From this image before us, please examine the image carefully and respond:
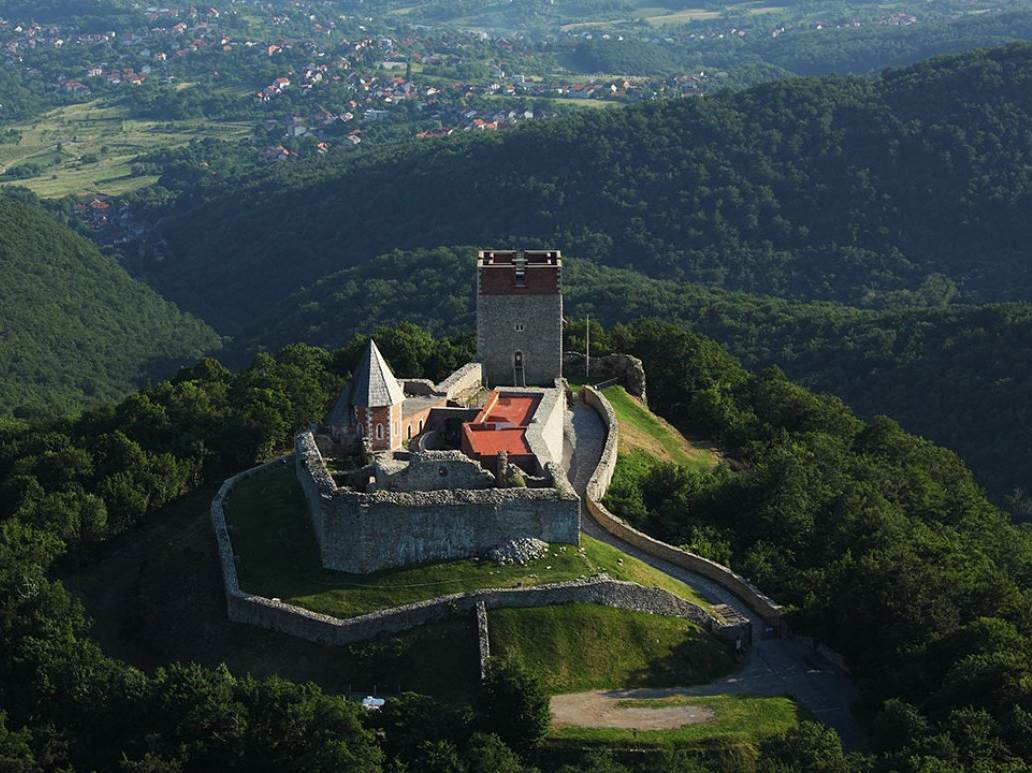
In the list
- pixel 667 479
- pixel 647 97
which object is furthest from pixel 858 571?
pixel 647 97

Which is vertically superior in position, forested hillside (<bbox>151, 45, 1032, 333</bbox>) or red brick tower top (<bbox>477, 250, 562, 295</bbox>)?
red brick tower top (<bbox>477, 250, 562, 295</bbox>)

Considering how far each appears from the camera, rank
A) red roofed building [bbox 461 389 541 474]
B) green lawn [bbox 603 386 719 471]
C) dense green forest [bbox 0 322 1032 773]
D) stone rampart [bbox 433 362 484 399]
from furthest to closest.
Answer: green lawn [bbox 603 386 719 471] → stone rampart [bbox 433 362 484 399] → red roofed building [bbox 461 389 541 474] → dense green forest [bbox 0 322 1032 773]

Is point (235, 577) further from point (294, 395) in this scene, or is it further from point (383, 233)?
point (383, 233)

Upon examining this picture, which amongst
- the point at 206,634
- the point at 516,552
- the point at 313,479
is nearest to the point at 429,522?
the point at 516,552

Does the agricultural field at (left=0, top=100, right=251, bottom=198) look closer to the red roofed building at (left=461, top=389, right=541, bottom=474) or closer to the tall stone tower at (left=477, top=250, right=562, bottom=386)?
the tall stone tower at (left=477, top=250, right=562, bottom=386)

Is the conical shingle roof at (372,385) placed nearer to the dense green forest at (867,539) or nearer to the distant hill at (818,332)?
the dense green forest at (867,539)

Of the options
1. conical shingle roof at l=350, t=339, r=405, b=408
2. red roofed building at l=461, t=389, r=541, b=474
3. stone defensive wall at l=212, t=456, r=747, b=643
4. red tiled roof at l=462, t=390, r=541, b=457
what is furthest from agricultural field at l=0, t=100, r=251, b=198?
stone defensive wall at l=212, t=456, r=747, b=643
